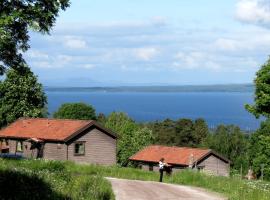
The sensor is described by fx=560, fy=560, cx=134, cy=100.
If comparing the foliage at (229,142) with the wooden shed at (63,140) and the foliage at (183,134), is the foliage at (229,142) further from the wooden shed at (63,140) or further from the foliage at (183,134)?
the wooden shed at (63,140)

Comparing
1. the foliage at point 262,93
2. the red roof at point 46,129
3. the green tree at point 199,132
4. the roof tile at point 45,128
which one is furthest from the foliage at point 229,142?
the foliage at point 262,93

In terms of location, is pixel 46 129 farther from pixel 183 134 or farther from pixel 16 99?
pixel 183 134

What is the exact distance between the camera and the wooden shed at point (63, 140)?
182ft

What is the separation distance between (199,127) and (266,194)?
8350 cm

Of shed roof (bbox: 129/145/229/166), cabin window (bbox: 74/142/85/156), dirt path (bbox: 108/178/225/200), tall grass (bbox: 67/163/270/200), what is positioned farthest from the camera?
shed roof (bbox: 129/145/229/166)

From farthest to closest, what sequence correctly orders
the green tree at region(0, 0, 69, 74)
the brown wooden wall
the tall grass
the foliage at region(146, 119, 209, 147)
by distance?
the foliage at region(146, 119, 209, 147) → the brown wooden wall → the tall grass → the green tree at region(0, 0, 69, 74)

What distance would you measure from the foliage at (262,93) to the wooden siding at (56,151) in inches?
821

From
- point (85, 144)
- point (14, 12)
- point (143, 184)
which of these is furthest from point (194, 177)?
point (85, 144)

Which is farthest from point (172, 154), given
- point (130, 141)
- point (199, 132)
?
point (199, 132)

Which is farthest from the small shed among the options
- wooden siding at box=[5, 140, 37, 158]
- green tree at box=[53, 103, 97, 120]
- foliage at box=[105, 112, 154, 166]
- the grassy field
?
the grassy field

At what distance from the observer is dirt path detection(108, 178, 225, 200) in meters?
24.3

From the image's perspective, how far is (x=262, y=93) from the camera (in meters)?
40.7

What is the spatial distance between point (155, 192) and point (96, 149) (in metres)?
32.4

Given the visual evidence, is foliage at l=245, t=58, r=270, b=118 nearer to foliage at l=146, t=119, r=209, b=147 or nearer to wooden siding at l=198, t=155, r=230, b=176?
wooden siding at l=198, t=155, r=230, b=176
